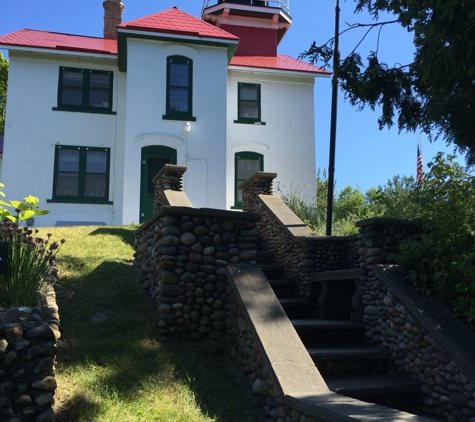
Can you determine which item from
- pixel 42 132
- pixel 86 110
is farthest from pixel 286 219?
pixel 42 132

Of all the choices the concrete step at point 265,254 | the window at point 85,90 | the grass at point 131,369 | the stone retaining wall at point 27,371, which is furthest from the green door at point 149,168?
the stone retaining wall at point 27,371

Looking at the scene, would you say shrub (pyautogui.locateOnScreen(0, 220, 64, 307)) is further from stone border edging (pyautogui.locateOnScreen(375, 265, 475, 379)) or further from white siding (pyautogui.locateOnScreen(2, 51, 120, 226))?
white siding (pyautogui.locateOnScreen(2, 51, 120, 226))

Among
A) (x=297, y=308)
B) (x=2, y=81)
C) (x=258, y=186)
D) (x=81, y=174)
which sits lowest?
(x=297, y=308)

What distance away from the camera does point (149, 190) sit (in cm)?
1476

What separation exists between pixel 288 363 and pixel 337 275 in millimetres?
2495

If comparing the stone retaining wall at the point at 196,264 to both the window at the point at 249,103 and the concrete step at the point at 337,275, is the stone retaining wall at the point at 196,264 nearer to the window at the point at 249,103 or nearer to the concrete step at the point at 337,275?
the concrete step at the point at 337,275

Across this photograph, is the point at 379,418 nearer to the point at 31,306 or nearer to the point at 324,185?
the point at 31,306

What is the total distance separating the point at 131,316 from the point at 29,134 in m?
10.2

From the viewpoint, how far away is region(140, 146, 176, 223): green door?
48.0ft

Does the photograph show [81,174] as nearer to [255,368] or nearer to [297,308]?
[297,308]

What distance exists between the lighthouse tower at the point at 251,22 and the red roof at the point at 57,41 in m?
3.87

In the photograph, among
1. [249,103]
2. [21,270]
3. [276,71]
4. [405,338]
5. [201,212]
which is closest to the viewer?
[21,270]

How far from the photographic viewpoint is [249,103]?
1689 centimetres

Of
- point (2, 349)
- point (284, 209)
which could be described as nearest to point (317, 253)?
point (284, 209)
